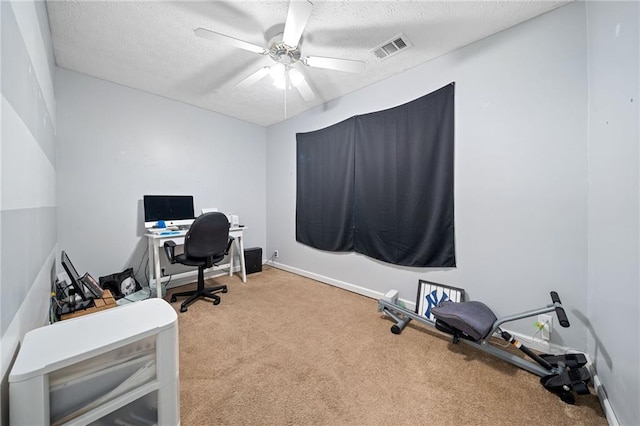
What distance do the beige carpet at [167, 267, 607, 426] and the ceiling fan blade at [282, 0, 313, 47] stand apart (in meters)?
2.26

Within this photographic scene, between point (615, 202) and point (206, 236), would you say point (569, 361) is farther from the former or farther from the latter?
point (206, 236)

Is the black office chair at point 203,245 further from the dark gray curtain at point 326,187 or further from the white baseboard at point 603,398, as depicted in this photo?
the white baseboard at point 603,398

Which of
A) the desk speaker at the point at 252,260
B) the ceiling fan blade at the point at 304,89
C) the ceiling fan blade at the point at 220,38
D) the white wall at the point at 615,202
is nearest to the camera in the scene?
the white wall at the point at 615,202

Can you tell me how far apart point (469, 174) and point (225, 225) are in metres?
2.44

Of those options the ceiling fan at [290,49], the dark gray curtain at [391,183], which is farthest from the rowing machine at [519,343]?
the ceiling fan at [290,49]

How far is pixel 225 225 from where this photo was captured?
2.54m

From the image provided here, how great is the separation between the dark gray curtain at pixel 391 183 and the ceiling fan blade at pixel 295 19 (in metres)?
1.27

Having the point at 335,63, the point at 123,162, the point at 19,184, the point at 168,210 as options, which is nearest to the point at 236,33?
the point at 335,63

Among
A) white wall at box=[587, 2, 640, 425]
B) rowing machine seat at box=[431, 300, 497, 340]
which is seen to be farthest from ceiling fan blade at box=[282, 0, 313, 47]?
rowing machine seat at box=[431, 300, 497, 340]

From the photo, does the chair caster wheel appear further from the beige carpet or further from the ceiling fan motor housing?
the ceiling fan motor housing

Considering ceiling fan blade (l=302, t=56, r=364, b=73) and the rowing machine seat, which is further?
ceiling fan blade (l=302, t=56, r=364, b=73)

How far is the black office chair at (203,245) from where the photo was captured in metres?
2.36

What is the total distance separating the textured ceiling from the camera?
1.62 meters

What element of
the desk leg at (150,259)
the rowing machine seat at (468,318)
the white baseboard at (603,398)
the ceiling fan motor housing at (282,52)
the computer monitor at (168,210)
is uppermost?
the ceiling fan motor housing at (282,52)
